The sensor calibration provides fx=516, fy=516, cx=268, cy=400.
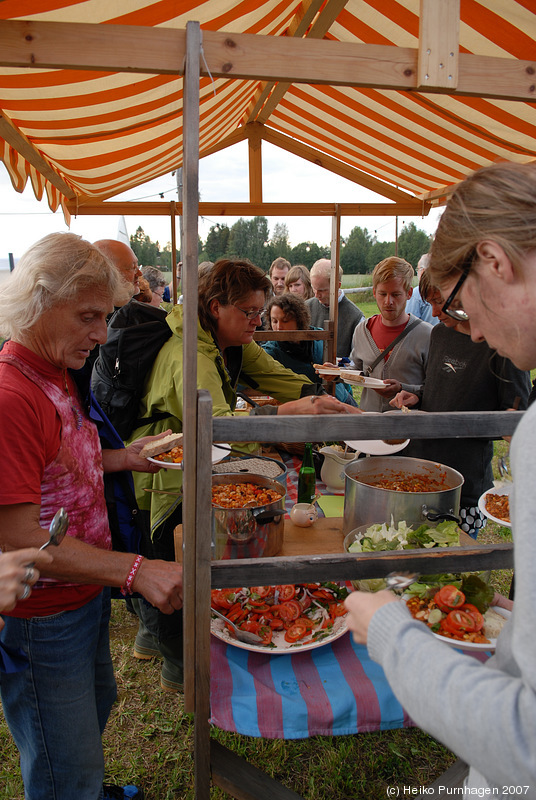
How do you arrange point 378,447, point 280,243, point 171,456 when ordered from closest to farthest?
point 171,456, point 378,447, point 280,243

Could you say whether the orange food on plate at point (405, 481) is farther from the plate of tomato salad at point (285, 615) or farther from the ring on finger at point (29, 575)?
the ring on finger at point (29, 575)

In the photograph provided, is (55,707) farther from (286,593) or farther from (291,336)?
(291,336)

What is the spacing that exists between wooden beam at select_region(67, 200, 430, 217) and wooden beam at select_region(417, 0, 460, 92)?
11.7 feet

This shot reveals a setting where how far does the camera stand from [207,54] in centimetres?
109

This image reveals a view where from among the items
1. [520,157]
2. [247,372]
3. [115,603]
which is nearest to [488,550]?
[247,372]

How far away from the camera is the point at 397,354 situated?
3.46 metres

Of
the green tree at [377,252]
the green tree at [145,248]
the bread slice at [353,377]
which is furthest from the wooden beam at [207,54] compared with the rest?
the green tree at [145,248]

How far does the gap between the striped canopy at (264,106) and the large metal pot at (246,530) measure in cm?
111

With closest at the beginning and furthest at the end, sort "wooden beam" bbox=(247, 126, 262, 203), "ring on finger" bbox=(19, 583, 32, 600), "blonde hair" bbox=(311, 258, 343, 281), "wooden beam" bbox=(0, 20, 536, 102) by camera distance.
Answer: "ring on finger" bbox=(19, 583, 32, 600), "wooden beam" bbox=(0, 20, 536, 102), "wooden beam" bbox=(247, 126, 262, 203), "blonde hair" bbox=(311, 258, 343, 281)

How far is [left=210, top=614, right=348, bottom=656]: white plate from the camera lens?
137 centimetres

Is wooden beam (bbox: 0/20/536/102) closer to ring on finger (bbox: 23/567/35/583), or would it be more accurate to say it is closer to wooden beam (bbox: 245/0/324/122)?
ring on finger (bbox: 23/567/35/583)

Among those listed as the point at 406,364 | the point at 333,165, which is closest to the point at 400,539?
the point at 406,364

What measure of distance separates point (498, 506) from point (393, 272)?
6.07ft

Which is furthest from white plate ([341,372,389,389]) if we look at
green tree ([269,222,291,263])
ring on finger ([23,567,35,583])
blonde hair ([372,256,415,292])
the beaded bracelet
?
green tree ([269,222,291,263])
